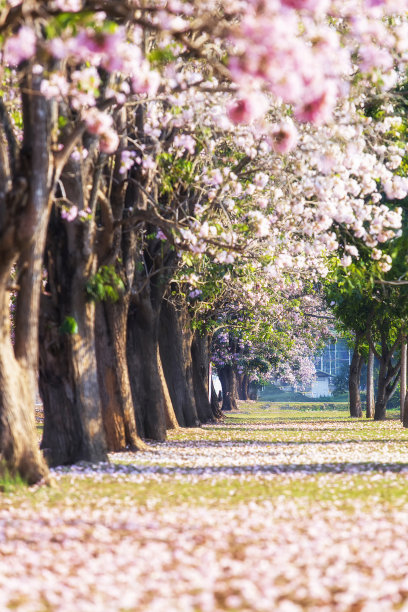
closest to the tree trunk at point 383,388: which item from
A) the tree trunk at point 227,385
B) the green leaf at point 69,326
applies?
the tree trunk at point 227,385

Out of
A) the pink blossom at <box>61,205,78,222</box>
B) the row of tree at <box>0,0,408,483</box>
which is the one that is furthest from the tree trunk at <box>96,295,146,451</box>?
the pink blossom at <box>61,205,78,222</box>

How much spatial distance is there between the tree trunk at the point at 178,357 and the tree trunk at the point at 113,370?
9.50 meters

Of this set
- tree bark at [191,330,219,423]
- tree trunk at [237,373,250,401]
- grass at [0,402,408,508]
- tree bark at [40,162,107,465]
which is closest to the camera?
grass at [0,402,408,508]

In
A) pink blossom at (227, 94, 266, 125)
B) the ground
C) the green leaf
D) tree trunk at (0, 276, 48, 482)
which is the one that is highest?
pink blossom at (227, 94, 266, 125)

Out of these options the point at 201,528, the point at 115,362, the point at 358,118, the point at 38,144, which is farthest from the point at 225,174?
the point at 201,528

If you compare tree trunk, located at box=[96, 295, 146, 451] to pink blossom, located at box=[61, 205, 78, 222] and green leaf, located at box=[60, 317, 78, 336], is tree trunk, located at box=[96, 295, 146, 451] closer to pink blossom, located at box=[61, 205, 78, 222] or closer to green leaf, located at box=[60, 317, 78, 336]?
green leaf, located at box=[60, 317, 78, 336]

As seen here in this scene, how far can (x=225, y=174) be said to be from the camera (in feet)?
58.3

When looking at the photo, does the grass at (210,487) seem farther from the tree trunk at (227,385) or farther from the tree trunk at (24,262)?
the tree trunk at (227,385)

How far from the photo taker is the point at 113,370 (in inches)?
779

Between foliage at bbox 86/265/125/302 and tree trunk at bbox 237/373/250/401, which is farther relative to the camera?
tree trunk at bbox 237/373/250/401

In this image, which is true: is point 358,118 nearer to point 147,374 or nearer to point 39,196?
point 39,196

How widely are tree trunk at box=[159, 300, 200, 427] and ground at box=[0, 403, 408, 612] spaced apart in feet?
47.3

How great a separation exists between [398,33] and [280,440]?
53.3 ft

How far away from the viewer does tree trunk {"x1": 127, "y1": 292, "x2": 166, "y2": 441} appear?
77.3ft
